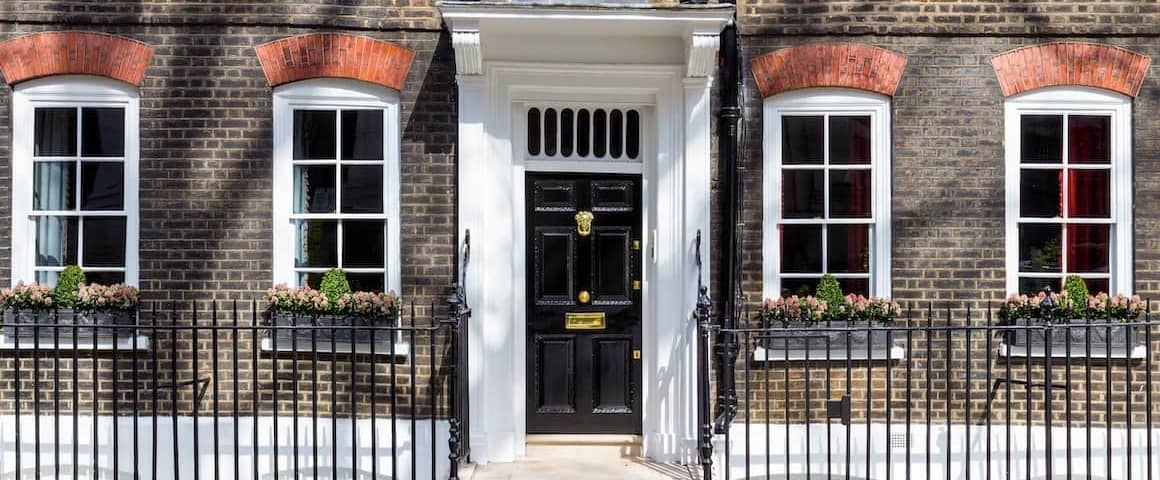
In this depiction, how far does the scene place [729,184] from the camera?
7078 millimetres

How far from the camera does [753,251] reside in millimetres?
7152

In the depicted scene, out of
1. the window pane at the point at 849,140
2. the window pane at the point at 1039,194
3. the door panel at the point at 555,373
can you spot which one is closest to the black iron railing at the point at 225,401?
the door panel at the point at 555,373

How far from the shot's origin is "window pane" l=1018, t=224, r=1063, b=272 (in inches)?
283

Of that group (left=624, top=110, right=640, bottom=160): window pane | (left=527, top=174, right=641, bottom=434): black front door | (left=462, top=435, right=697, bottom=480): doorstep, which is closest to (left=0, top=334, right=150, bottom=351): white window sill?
(left=462, top=435, right=697, bottom=480): doorstep

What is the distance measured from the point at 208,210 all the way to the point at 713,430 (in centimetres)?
387

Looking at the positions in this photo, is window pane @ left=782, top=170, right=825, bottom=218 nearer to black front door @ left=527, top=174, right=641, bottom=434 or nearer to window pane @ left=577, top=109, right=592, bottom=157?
black front door @ left=527, top=174, right=641, bottom=434

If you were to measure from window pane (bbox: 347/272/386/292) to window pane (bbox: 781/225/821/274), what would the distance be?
9.52 feet

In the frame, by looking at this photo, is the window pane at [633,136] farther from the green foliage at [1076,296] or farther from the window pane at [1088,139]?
the green foliage at [1076,296]

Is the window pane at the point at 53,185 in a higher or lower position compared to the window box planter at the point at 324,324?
higher

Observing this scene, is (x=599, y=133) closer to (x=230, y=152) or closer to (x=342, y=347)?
(x=342, y=347)

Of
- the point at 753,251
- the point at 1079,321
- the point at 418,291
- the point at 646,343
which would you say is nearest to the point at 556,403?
the point at 646,343

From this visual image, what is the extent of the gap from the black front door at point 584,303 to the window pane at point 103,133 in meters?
2.93

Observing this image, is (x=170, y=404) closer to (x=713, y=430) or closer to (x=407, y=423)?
(x=407, y=423)

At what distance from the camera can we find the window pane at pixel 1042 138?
7176 mm
